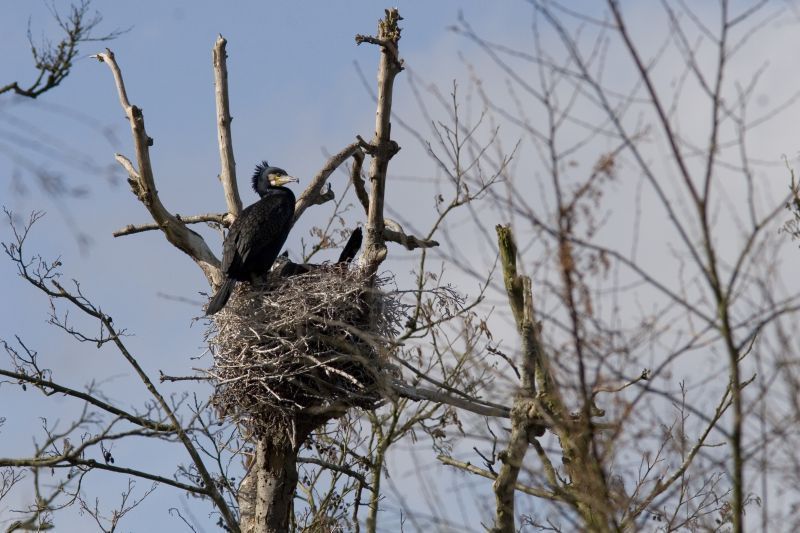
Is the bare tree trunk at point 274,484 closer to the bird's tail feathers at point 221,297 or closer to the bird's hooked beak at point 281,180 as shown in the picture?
the bird's tail feathers at point 221,297

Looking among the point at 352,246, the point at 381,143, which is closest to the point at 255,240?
the point at 352,246

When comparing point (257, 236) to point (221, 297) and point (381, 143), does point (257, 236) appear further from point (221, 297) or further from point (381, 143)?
point (381, 143)

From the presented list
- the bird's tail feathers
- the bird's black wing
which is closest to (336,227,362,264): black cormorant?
the bird's black wing

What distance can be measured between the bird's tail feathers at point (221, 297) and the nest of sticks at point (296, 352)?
124 millimetres

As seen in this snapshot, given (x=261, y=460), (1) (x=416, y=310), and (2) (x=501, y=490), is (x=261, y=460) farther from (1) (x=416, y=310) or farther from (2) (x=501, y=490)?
(2) (x=501, y=490)

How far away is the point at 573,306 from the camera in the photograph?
359 cm

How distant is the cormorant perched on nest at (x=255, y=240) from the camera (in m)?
8.52

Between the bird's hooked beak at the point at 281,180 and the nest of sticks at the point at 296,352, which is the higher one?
the bird's hooked beak at the point at 281,180

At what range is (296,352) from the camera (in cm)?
779

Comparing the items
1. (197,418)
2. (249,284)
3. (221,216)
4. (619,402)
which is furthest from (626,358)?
(221,216)

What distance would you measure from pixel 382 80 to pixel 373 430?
3.27 metres

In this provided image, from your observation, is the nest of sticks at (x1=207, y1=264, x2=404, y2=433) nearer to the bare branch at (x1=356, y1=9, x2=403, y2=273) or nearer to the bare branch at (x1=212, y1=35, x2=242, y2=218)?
the bare branch at (x1=356, y1=9, x2=403, y2=273)

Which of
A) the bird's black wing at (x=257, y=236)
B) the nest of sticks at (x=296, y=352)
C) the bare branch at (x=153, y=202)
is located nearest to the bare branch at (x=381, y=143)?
the nest of sticks at (x=296, y=352)

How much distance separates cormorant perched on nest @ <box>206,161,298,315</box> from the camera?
27.9 ft
